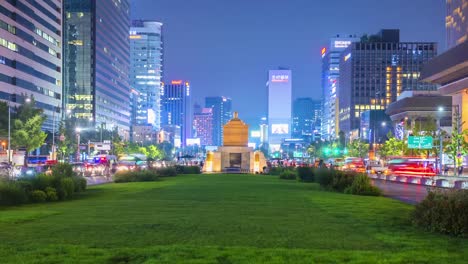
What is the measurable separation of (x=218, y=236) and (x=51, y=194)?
13.7 meters

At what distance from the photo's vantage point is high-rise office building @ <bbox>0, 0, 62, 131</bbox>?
317 ft

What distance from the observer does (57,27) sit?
409 ft

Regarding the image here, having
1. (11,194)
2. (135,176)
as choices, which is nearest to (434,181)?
(135,176)

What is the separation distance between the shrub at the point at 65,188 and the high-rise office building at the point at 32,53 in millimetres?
65549

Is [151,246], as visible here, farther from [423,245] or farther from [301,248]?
[423,245]

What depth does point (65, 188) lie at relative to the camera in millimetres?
24484

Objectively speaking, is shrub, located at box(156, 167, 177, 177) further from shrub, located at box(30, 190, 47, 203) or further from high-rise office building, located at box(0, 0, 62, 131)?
high-rise office building, located at box(0, 0, 62, 131)

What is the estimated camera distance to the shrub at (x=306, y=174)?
4453 centimetres

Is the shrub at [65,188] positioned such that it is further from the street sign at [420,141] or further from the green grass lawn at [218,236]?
the street sign at [420,141]

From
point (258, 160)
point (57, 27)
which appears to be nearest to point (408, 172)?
point (258, 160)

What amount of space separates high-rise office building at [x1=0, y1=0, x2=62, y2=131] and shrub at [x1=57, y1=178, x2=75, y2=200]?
215 ft

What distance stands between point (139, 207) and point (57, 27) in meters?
116

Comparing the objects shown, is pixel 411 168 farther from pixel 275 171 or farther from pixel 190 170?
pixel 190 170

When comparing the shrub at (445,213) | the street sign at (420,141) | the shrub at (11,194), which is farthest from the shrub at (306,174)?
the shrub at (445,213)
